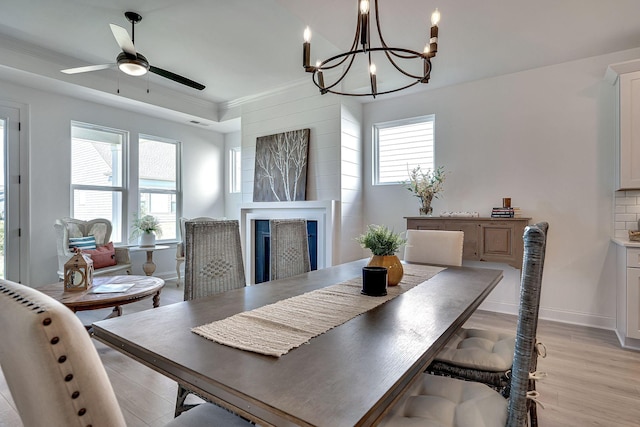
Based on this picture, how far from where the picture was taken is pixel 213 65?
399 cm

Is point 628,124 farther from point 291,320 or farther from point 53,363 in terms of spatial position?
point 53,363

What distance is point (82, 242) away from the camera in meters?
4.08

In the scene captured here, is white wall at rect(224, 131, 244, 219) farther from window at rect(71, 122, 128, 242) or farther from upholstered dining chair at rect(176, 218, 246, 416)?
upholstered dining chair at rect(176, 218, 246, 416)

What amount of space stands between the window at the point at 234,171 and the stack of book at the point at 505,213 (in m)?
4.52

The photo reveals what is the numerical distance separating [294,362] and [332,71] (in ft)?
12.8

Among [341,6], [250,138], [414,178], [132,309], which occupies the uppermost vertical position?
[341,6]

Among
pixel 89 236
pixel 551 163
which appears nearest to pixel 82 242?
pixel 89 236

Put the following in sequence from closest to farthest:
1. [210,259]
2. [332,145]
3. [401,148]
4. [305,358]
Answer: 1. [305,358]
2. [210,259]
3. [332,145]
4. [401,148]

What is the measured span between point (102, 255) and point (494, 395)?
4327 millimetres

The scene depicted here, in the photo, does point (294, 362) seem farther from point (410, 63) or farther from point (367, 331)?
point (410, 63)

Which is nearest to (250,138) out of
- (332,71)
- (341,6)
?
(332,71)

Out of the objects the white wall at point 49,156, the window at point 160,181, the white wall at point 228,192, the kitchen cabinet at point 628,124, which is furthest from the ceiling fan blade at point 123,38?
the kitchen cabinet at point 628,124

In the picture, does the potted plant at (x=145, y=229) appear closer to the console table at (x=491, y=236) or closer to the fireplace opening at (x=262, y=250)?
the fireplace opening at (x=262, y=250)

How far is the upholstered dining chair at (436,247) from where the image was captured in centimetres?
267
